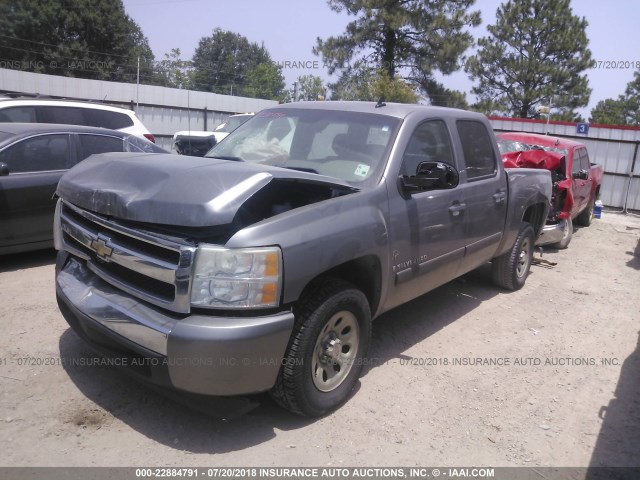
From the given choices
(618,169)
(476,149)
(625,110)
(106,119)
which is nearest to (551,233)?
(476,149)

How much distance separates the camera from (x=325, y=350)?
3305 mm

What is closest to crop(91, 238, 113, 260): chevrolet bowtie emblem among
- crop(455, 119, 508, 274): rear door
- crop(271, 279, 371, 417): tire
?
crop(271, 279, 371, 417): tire

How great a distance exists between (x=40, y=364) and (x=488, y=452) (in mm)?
3083

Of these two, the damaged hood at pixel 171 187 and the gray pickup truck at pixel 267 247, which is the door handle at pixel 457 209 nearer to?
the gray pickup truck at pixel 267 247

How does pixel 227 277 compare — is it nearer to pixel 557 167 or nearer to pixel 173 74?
pixel 557 167

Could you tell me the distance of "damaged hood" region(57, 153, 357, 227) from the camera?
273 centimetres

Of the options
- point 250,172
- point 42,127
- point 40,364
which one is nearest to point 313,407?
point 250,172

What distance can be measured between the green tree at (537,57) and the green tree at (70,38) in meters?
26.3

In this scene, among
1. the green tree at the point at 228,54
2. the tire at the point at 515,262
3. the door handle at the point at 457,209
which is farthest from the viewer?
the green tree at the point at 228,54

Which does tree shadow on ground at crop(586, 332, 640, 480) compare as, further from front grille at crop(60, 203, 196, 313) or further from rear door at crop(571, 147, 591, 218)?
rear door at crop(571, 147, 591, 218)

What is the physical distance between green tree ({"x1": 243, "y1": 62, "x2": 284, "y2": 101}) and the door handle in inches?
1819

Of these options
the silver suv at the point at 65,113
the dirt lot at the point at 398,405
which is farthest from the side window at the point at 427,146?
the silver suv at the point at 65,113

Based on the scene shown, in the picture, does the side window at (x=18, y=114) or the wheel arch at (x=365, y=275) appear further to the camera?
the side window at (x=18, y=114)

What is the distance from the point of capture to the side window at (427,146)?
4.02m
